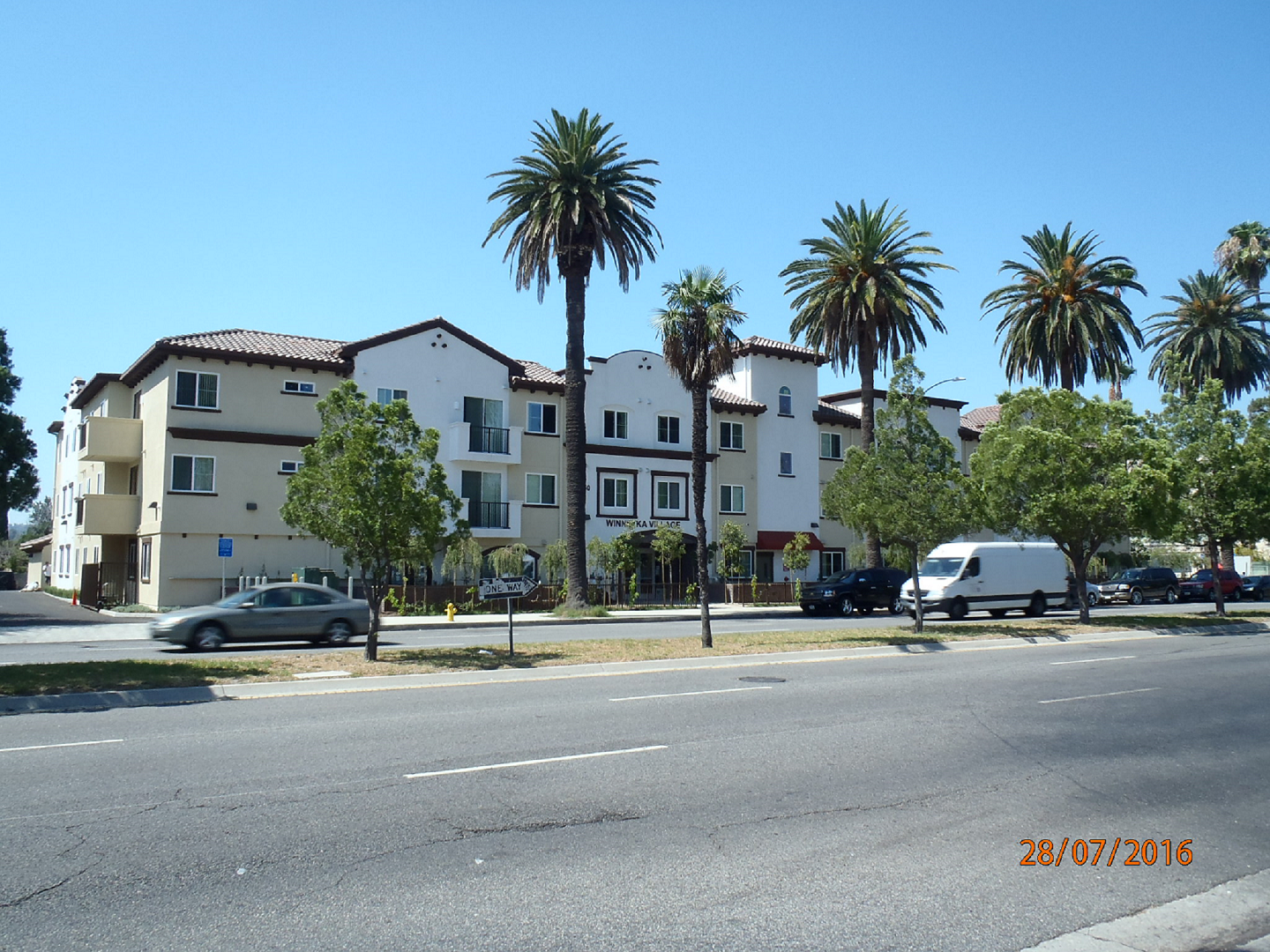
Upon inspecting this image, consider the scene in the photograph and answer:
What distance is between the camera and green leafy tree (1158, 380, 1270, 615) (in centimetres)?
3166

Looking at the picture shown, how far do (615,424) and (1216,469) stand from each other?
23.8 meters

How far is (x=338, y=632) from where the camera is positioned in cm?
2231

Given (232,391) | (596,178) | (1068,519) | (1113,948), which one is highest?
(596,178)

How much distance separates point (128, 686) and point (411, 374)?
91.5 ft

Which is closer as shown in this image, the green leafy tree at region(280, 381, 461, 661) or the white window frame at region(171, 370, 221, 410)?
the green leafy tree at region(280, 381, 461, 661)

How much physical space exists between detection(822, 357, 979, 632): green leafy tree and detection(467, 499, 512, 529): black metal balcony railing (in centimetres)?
1953

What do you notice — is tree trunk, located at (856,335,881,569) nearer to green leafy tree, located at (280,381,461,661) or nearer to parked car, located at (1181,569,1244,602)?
parked car, located at (1181,569,1244,602)

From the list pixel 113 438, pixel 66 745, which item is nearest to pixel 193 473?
pixel 113 438

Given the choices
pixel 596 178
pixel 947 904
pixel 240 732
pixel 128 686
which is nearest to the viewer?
pixel 947 904

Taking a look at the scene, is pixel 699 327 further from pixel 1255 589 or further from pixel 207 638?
pixel 1255 589

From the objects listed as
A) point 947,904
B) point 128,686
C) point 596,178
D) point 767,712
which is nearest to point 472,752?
point 767,712

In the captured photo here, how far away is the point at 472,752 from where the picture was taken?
31.3ft

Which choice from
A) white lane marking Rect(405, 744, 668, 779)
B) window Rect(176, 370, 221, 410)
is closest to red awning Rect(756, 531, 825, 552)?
window Rect(176, 370, 221, 410)

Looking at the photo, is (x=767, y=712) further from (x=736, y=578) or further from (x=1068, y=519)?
(x=736, y=578)
